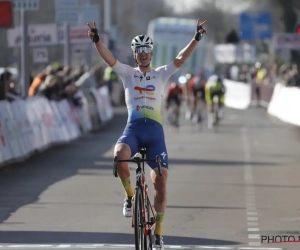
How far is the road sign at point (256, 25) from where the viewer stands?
6850 cm

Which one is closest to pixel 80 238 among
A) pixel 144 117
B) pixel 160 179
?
pixel 160 179

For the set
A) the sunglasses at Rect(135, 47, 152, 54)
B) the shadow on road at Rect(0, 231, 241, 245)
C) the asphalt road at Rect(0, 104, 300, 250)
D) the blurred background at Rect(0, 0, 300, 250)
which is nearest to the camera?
the sunglasses at Rect(135, 47, 152, 54)

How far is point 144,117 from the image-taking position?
10625mm

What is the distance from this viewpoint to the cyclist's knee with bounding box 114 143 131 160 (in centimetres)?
1025

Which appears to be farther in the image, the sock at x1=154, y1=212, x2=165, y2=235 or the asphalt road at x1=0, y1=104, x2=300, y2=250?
the asphalt road at x1=0, y1=104, x2=300, y2=250

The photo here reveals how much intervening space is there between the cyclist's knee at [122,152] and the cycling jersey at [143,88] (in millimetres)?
415

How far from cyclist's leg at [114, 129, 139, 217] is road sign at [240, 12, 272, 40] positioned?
57.9m

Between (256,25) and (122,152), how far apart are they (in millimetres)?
59671

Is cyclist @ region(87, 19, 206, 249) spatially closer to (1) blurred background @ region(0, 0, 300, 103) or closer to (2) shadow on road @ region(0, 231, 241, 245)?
(2) shadow on road @ region(0, 231, 241, 245)

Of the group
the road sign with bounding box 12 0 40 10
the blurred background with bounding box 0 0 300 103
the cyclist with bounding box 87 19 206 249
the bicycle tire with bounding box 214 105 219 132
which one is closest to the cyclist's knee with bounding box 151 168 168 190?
the cyclist with bounding box 87 19 206 249

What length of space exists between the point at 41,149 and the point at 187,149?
3432 mm

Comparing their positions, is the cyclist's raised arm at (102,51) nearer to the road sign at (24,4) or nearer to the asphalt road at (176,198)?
the asphalt road at (176,198)

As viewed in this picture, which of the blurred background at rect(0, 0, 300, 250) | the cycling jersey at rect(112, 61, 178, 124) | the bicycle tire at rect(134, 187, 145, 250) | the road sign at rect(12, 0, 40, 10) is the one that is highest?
the cycling jersey at rect(112, 61, 178, 124)

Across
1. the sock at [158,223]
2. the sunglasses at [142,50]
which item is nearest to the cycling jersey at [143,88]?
the sunglasses at [142,50]
